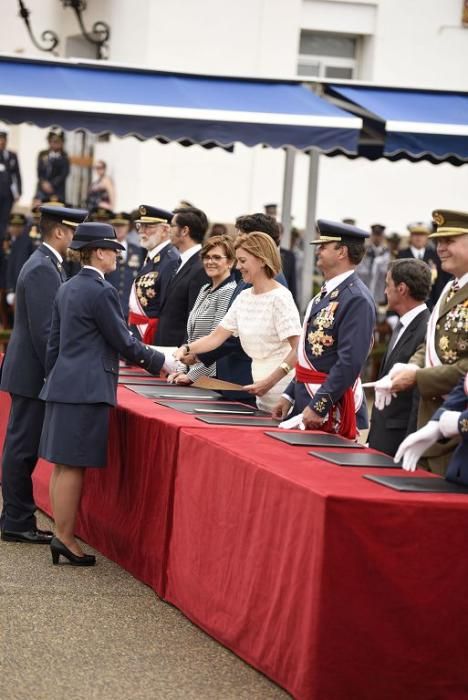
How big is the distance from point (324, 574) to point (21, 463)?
2903 mm

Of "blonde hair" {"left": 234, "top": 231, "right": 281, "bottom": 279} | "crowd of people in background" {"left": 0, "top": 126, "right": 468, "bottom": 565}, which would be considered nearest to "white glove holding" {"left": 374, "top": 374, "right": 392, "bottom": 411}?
"crowd of people in background" {"left": 0, "top": 126, "right": 468, "bottom": 565}

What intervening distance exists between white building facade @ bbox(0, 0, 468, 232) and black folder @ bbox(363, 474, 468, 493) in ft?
46.9

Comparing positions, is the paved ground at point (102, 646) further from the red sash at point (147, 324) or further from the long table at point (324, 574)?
the red sash at point (147, 324)

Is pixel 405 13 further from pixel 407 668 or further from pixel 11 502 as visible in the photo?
pixel 407 668

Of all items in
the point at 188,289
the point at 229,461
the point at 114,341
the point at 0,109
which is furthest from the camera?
the point at 0,109

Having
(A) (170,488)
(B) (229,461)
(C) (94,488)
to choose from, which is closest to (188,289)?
(C) (94,488)

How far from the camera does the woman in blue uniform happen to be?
640 cm

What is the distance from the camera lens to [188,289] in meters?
8.66

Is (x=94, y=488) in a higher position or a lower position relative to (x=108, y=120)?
lower

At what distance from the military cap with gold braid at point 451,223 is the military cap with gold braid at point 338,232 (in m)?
0.84

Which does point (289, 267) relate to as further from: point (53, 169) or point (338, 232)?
point (338, 232)

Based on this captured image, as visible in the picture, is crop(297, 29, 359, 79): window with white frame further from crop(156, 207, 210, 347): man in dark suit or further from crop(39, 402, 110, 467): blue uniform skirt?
crop(39, 402, 110, 467): blue uniform skirt

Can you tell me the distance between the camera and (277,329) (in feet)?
23.1

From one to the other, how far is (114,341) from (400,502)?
7.11 feet
